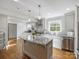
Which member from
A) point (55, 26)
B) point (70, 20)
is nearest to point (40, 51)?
point (70, 20)

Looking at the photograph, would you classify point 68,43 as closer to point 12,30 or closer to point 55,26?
point 55,26

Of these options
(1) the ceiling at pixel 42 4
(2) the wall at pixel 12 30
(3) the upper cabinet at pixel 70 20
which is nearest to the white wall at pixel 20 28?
(2) the wall at pixel 12 30

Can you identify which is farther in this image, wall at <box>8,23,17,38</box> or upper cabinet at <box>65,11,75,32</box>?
wall at <box>8,23,17,38</box>

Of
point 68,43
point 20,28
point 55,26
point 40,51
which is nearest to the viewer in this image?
point 40,51

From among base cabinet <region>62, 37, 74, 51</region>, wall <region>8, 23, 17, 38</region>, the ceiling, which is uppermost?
the ceiling

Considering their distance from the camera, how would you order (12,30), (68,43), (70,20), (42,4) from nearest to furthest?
(42,4) < (68,43) < (70,20) < (12,30)

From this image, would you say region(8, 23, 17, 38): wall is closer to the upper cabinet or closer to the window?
the window

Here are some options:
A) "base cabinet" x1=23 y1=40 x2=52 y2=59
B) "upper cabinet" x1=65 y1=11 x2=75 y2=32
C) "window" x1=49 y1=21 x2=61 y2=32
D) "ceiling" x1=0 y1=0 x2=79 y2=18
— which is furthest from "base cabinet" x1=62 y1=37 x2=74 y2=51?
"base cabinet" x1=23 y1=40 x2=52 y2=59

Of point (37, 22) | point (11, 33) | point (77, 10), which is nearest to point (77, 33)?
point (77, 10)

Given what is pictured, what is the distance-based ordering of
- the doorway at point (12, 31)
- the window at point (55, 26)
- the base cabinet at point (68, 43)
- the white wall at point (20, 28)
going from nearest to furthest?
the base cabinet at point (68, 43)
the window at point (55, 26)
the doorway at point (12, 31)
the white wall at point (20, 28)

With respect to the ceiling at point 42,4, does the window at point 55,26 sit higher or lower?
lower

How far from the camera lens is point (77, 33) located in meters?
4.11

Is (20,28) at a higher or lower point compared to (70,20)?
lower

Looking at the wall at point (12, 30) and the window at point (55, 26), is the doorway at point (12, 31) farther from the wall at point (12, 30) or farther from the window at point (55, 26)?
the window at point (55, 26)
